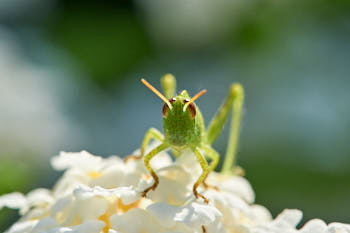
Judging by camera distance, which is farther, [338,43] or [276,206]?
[338,43]

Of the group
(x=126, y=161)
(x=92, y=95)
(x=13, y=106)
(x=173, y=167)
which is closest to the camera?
(x=173, y=167)

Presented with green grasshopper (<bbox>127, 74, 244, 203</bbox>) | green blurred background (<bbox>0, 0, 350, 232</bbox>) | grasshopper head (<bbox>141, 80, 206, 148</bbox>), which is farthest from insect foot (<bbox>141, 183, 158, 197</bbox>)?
green blurred background (<bbox>0, 0, 350, 232</bbox>)

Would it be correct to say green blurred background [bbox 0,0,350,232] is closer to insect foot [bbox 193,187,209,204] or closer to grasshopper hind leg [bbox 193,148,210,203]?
grasshopper hind leg [bbox 193,148,210,203]

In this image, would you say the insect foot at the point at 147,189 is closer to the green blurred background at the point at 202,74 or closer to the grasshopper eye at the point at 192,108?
the grasshopper eye at the point at 192,108

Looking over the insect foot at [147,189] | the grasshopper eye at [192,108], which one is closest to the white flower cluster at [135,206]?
the insect foot at [147,189]

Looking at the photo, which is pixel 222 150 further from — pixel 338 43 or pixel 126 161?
pixel 126 161

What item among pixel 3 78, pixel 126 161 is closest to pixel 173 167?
pixel 126 161
